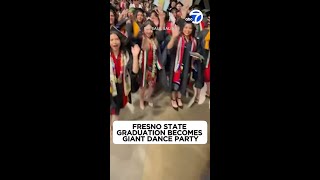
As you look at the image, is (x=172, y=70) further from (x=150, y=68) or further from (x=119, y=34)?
(x=119, y=34)

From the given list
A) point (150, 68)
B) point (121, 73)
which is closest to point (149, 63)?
point (150, 68)

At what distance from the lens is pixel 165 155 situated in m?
2.25

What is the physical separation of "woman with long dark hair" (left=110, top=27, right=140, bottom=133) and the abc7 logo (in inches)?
10.0

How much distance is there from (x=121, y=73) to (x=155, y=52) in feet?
0.53

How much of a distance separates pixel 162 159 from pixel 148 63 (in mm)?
397

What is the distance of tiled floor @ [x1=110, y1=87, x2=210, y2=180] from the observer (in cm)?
224

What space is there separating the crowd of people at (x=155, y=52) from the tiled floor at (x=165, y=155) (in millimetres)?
33

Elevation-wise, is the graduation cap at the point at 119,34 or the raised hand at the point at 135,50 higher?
the graduation cap at the point at 119,34

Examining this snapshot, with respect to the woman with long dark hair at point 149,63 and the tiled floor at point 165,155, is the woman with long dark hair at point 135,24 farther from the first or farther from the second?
the tiled floor at point 165,155

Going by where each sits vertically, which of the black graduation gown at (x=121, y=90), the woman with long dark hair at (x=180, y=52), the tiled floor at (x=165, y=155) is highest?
the woman with long dark hair at (x=180, y=52)

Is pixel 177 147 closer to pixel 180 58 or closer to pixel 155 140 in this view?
pixel 155 140

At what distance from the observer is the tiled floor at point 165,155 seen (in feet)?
7.34

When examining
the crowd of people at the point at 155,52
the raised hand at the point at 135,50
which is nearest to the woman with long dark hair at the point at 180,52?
the crowd of people at the point at 155,52
